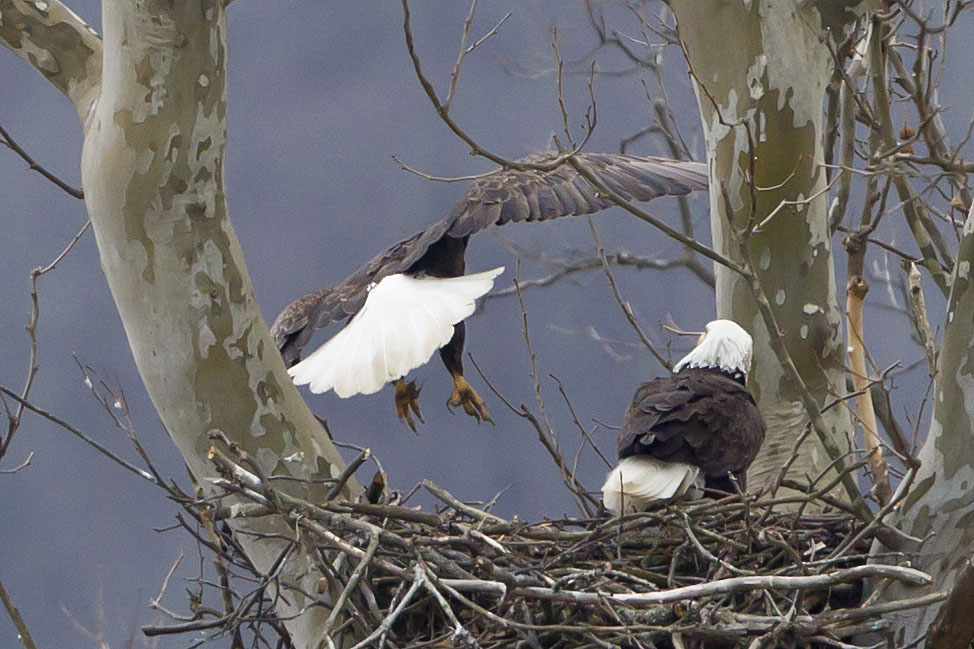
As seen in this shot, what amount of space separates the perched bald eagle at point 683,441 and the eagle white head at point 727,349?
22 cm

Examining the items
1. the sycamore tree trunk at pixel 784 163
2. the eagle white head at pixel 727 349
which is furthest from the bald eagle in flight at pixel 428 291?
the eagle white head at pixel 727 349

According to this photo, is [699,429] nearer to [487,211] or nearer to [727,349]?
[727,349]

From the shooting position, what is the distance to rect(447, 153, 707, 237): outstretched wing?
15.0ft

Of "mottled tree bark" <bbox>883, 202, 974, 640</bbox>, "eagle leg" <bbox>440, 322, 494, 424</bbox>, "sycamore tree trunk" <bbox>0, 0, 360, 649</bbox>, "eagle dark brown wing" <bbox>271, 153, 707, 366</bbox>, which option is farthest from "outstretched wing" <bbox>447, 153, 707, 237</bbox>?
"mottled tree bark" <bbox>883, 202, 974, 640</bbox>

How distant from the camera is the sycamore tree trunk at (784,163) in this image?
13.7 feet

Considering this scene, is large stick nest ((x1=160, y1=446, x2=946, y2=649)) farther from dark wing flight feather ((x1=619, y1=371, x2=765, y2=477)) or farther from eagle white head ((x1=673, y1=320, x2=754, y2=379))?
eagle white head ((x1=673, y1=320, x2=754, y2=379))

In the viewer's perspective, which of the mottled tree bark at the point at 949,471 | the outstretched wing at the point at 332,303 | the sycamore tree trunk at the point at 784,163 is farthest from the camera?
the outstretched wing at the point at 332,303

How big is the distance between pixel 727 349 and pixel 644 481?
2.36 ft

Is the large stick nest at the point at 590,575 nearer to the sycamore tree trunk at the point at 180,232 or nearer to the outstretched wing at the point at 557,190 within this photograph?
the sycamore tree trunk at the point at 180,232

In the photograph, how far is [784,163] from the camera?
4168 millimetres

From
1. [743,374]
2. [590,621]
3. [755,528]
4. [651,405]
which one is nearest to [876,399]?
[743,374]

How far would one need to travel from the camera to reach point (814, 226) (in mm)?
4238

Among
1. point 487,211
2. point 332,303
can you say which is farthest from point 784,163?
point 332,303

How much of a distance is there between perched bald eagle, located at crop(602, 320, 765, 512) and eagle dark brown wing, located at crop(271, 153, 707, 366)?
888 mm
